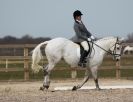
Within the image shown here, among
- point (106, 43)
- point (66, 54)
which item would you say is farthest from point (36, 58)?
point (106, 43)

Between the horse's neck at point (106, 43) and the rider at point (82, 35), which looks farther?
the horse's neck at point (106, 43)

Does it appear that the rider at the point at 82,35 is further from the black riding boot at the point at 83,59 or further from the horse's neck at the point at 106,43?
the horse's neck at the point at 106,43

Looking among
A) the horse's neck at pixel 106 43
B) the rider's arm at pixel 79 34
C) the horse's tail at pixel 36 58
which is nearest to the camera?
the rider's arm at pixel 79 34

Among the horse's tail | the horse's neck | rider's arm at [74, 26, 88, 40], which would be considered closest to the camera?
rider's arm at [74, 26, 88, 40]

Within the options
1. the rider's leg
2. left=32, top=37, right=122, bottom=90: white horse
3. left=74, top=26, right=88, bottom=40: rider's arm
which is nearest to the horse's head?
left=32, top=37, right=122, bottom=90: white horse

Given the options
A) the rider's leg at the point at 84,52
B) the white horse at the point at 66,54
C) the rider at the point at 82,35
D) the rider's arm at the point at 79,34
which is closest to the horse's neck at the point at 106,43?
the white horse at the point at 66,54

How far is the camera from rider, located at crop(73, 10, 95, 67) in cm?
1400

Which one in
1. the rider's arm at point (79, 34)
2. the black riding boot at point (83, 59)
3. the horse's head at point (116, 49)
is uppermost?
Result: the rider's arm at point (79, 34)

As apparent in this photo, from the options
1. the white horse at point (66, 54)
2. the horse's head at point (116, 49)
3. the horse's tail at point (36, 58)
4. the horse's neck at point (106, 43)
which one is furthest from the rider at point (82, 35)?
the horse's tail at point (36, 58)

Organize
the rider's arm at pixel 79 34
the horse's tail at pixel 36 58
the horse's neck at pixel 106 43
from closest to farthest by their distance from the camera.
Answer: the rider's arm at pixel 79 34, the horse's tail at pixel 36 58, the horse's neck at pixel 106 43

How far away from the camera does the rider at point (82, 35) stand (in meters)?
14.0

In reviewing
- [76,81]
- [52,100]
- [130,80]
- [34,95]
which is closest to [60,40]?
[34,95]

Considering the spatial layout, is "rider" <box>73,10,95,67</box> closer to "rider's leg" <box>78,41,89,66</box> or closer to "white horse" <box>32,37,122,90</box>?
"rider's leg" <box>78,41,89,66</box>

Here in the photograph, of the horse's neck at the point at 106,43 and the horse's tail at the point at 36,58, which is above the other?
the horse's neck at the point at 106,43
